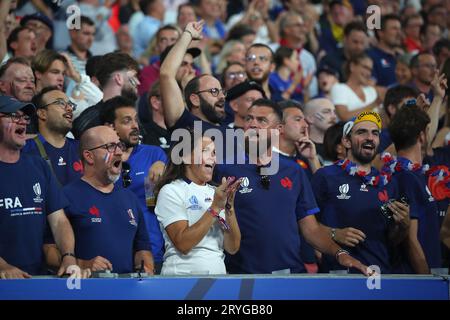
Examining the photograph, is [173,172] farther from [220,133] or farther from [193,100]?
[193,100]

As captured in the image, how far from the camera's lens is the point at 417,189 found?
30.4 ft

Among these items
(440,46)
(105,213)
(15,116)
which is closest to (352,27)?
(440,46)

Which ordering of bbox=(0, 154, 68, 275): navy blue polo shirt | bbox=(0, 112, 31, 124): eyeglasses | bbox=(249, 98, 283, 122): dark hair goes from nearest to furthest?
1. bbox=(0, 154, 68, 275): navy blue polo shirt
2. bbox=(0, 112, 31, 124): eyeglasses
3. bbox=(249, 98, 283, 122): dark hair

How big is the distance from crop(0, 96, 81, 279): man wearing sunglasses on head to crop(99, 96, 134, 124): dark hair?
1.28m

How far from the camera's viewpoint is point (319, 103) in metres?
11.6

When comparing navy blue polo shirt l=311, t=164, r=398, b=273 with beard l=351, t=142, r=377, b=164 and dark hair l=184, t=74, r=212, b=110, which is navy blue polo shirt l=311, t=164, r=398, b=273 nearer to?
beard l=351, t=142, r=377, b=164

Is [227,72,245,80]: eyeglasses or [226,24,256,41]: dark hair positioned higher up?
[226,24,256,41]: dark hair

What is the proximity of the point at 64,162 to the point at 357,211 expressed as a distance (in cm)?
243

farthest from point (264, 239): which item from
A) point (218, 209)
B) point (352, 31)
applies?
point (352, 31)

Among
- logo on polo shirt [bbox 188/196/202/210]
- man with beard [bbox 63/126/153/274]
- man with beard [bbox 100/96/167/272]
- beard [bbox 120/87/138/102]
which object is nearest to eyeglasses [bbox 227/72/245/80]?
beard [bbox 120/87/138/102]

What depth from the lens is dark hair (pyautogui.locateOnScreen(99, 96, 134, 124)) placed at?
9.27 m

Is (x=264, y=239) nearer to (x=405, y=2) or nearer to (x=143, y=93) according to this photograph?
(x=143, y=93)

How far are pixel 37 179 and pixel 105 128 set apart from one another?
79cm
